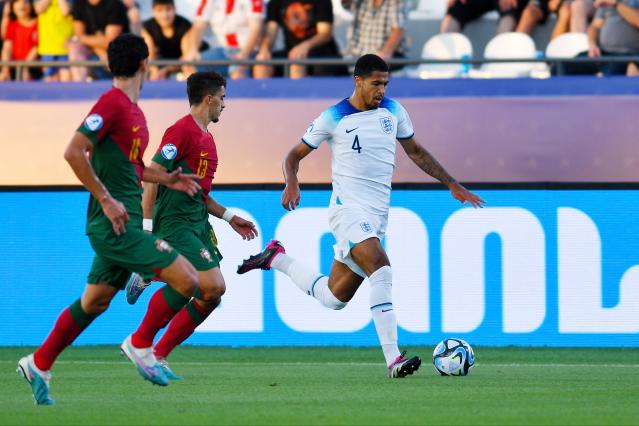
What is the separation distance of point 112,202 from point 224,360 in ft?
14.9

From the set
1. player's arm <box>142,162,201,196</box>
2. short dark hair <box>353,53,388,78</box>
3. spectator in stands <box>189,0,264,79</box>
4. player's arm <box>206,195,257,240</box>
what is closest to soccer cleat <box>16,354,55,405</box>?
player's arm <box>142,162,201,196</box>

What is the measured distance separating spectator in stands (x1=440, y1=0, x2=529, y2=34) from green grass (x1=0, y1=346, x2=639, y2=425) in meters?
4.68

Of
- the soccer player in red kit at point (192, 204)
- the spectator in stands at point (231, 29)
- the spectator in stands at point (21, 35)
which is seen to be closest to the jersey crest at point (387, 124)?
the soccer player in red kit at point (192, 204)

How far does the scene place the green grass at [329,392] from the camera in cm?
698

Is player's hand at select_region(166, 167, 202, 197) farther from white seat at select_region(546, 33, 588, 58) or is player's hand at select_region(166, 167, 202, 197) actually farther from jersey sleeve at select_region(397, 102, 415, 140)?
white seat at select_region(546, 33, 588, 58)

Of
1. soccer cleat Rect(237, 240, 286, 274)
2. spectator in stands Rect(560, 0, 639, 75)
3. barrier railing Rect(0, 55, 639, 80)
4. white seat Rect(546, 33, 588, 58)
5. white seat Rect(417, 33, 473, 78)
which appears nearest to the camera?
soccer cleat Rect(237, 240, 286, 274)

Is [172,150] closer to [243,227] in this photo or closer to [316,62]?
[243,227]

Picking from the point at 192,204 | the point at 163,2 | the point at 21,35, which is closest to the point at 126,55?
the point at 192,204

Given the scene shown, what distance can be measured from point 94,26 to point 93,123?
27.5ft

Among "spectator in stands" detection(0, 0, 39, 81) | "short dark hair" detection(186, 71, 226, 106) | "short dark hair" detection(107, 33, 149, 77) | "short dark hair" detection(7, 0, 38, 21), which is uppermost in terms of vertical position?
"short dark hair" detection(107, 33, 149, 77)

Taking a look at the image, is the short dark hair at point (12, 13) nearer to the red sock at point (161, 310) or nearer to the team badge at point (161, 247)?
the red sock at point (161, 310)

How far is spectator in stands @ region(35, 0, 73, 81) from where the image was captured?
15711 mm

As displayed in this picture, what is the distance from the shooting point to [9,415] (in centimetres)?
713

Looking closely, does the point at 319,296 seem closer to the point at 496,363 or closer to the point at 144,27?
the point at 496,363
